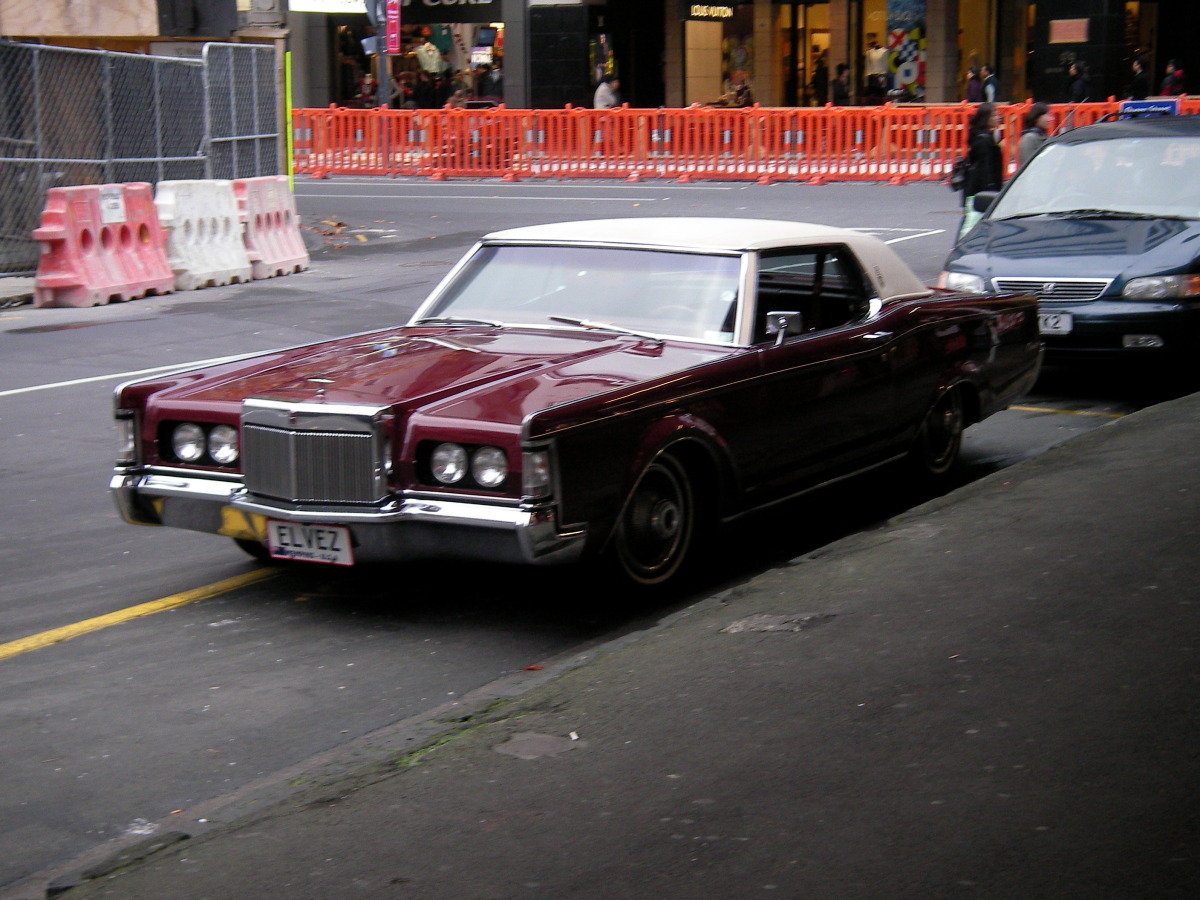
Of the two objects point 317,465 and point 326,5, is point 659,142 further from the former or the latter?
point 317,465

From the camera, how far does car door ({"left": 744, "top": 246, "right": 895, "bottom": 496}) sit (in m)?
6.51

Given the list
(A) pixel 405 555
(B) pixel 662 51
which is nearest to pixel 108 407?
(A) pixel 405 555

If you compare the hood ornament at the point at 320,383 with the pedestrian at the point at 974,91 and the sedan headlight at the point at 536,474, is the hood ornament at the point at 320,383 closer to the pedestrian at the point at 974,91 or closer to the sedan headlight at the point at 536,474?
the sedan headlight at the point at 536,474

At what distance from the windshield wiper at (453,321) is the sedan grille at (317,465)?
141 cm

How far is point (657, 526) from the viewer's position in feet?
19.8

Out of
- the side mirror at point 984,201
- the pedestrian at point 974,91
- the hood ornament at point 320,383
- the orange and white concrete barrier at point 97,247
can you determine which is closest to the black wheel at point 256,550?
the hood ornament at point 320,383

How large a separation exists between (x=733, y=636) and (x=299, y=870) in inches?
81.2

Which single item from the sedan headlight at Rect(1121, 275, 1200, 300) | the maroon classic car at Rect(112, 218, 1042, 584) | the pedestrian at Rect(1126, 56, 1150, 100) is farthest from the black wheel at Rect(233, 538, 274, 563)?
the pedestrian at Rect(1126, 56, 1150, 100)

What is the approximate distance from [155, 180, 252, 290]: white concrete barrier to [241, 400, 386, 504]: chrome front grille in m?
11.1

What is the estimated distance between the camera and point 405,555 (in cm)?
557

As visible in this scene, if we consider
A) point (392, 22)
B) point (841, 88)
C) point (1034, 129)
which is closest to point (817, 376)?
point (1034, 129)

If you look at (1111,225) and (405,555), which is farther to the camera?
(1111,225)

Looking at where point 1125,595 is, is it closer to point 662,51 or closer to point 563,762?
point 563,762

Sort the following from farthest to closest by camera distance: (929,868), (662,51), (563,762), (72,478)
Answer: (662,51) → (72,478) → (563,762) → (929,868)
